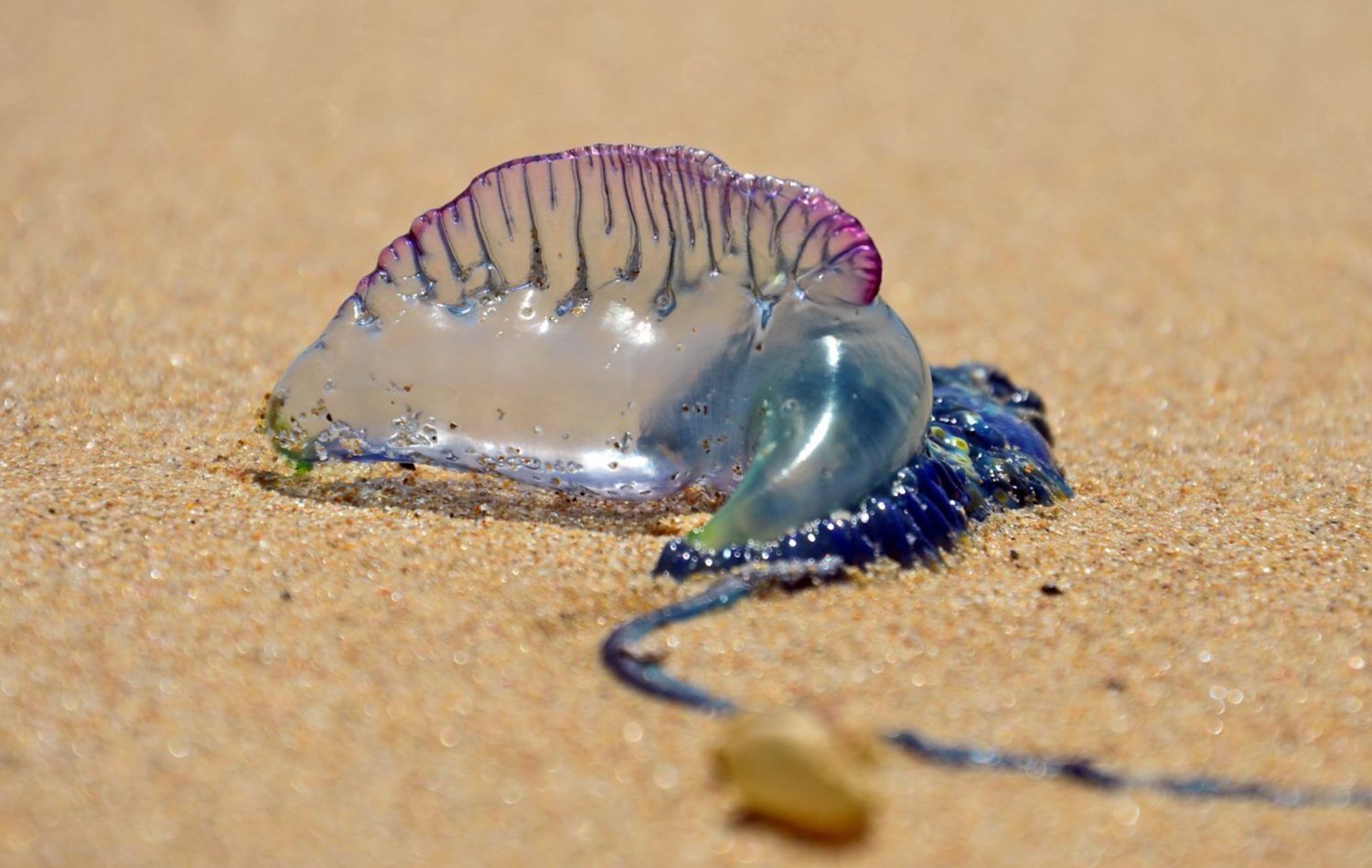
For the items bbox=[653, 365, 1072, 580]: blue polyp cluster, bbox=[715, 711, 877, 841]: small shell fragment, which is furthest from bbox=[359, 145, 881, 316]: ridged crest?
bbox=[715, 711, 877, 841]: small shell fragment

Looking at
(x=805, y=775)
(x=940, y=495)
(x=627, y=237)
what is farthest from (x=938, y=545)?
(x=805, y=775)

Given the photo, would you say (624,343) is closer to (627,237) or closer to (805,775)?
(627,237)

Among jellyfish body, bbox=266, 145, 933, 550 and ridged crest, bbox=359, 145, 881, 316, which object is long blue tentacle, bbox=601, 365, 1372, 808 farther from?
ridged crest, bbox=359, 145, 881, 316

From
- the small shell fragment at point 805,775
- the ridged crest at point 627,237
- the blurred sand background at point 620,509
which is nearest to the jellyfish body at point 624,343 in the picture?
the ridged crest at point 627,237

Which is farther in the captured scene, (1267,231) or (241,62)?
(241,62)

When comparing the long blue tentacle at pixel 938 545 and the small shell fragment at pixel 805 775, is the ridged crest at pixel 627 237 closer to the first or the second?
the long blue tentacle at pixel 938 545

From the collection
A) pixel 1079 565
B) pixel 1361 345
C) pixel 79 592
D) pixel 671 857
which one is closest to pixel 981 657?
pixel 1079 565

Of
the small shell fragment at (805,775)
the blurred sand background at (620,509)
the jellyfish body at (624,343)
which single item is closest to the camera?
the small shell fragment at (805,775)

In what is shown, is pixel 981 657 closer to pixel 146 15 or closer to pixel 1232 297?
pixel 1232 297
